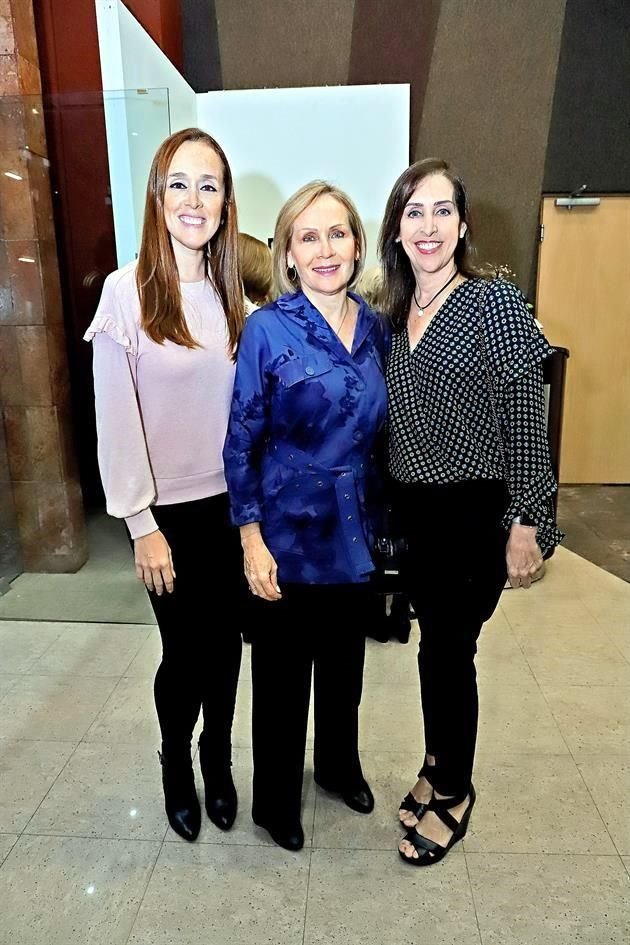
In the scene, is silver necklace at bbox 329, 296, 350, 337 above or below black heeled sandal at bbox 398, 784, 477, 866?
above

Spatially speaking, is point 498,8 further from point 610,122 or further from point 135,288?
point 135,288

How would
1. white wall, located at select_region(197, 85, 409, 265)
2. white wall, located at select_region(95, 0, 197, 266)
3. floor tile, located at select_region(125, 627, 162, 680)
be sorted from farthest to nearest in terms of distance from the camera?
white wall, located at select_region(197, 85, 409, 265) < white wall, located at select_region(95, 0, 197, 266) < floor tile, located at select_region(125, 627, 162, 680)

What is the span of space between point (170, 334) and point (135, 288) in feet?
0.38

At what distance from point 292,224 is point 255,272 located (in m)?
0.90

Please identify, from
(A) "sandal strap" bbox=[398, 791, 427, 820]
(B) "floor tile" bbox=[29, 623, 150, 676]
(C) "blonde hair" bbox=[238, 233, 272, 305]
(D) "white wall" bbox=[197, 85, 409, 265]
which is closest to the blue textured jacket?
(A) "sandal strap" bbox=[398, 791, 427, 820]

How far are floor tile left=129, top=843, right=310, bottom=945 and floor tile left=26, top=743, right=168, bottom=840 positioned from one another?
0.43 ft

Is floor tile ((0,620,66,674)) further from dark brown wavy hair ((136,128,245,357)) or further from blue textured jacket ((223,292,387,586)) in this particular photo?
dark brown wavy hair ((136,128,245,357))

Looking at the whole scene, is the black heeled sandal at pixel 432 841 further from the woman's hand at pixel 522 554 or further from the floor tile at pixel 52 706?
the floor tile at pixel 52 706

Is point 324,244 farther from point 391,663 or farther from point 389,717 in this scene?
point 391,663

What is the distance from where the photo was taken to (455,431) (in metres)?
1.35

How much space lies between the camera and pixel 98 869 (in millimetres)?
1544

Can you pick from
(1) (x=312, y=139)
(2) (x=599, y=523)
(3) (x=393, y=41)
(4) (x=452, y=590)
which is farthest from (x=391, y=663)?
(3) (x=393, y=41)

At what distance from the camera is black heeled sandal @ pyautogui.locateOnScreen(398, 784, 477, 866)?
1546mm

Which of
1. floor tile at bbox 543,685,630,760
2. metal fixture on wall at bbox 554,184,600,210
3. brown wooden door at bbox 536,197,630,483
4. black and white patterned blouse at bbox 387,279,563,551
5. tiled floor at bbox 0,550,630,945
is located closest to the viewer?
black and white patterned blouse at bbox 387,279,563,551
